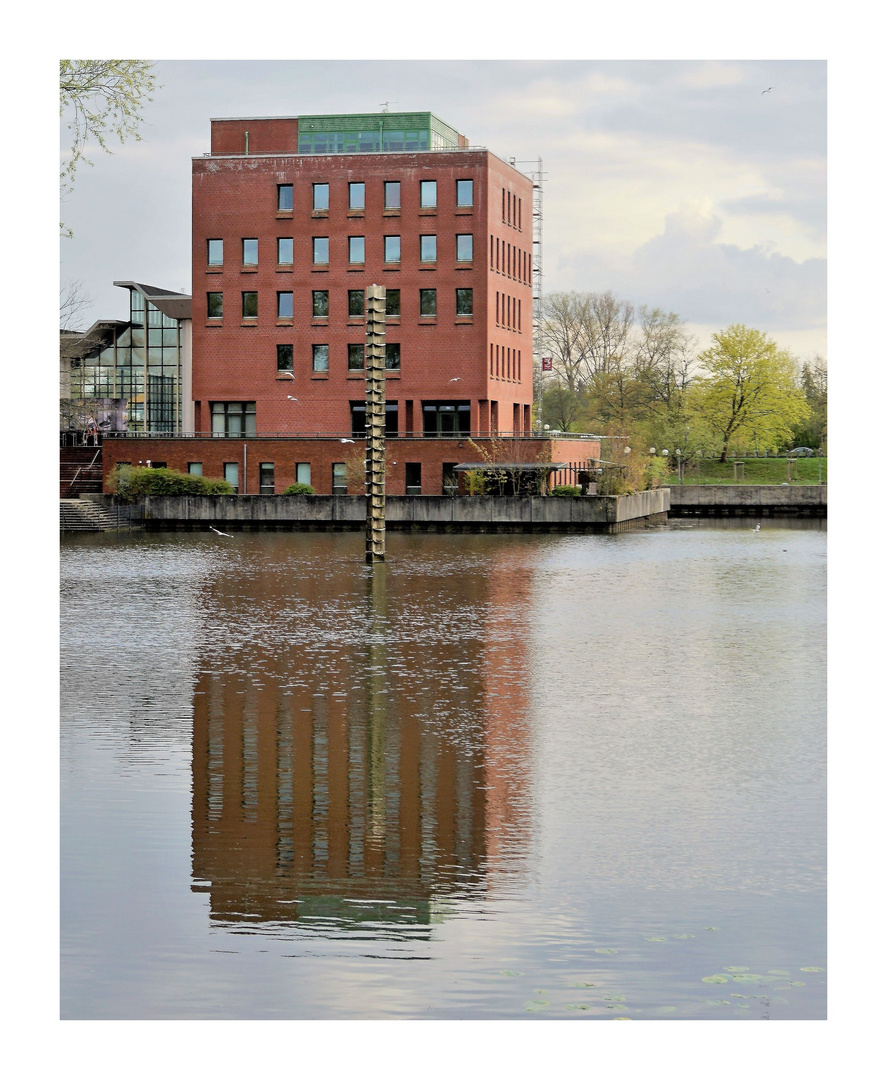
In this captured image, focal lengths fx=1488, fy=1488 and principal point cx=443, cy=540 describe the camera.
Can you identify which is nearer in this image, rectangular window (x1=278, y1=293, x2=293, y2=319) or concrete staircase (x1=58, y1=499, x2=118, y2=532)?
concrete staircase (x1=58, y1=499, x2=118, y2=532)

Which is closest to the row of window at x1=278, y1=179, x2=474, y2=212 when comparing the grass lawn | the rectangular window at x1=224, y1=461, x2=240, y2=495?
the rectangular window at x1=224, y1=461, x2=240, y2=495

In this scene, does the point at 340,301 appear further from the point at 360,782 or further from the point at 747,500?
the point at 360,782

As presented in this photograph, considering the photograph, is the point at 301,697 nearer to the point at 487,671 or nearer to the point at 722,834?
the point at 487,671

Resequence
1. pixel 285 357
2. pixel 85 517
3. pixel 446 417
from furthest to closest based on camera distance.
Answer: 1. pixel 285 357
2. pixel 446 417
3. pixel 85 517

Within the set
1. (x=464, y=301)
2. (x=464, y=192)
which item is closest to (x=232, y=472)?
(x=464, y=301)

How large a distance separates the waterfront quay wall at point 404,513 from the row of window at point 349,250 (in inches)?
735

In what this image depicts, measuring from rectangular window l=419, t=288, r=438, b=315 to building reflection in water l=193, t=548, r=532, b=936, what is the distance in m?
58.9

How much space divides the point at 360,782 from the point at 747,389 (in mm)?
95873

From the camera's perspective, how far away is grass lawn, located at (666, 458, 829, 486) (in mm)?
101381

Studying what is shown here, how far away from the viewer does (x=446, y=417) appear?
269 feet

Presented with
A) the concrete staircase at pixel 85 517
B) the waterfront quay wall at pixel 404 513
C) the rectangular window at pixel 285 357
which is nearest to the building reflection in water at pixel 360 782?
the waterfront quay wall at pixel 404 513

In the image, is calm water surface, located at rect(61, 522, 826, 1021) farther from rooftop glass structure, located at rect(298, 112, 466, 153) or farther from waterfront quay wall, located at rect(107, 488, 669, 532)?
rooftop glass structure, located at rect(298, 112, 466, 153)

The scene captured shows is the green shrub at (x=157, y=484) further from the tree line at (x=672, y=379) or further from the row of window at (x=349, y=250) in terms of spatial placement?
the tree line at (x=672, y=379)

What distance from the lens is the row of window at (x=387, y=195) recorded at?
8081 cm
